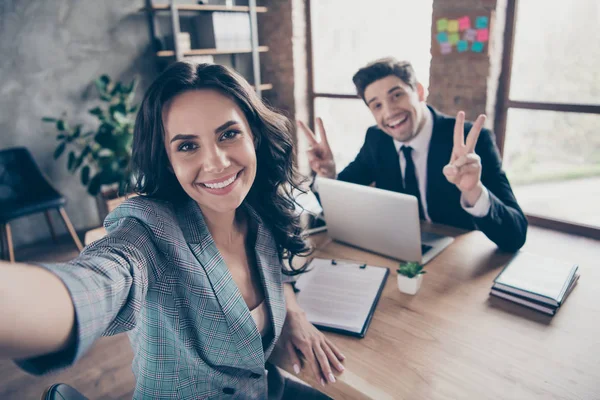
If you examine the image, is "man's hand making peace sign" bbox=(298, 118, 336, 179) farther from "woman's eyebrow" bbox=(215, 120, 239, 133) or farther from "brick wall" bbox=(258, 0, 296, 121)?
"brick wall" bbox=(258, 0, 296, 121)

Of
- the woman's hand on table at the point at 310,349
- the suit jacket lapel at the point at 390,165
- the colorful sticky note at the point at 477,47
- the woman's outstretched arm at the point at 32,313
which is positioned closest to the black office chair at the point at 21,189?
the suit jacket lapel at the point at 390,165

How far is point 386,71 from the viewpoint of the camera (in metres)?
1.93

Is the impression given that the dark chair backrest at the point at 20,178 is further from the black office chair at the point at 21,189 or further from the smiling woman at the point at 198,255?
the smiling woman at the point at 198,255

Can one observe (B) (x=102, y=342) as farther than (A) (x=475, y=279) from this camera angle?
Yes

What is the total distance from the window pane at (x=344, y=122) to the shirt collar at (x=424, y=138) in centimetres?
225

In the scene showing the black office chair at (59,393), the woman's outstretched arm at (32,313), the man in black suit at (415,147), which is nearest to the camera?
the woman's outstretched arm at (32,313)

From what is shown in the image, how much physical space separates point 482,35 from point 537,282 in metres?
2.06

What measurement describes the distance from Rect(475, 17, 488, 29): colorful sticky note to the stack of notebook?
Result: 1918 mm

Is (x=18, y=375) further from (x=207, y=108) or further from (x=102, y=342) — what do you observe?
(x=207, y=108)

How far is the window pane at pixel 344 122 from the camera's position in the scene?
4355 millimetres

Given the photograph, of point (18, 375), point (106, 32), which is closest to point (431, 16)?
point (106, 32)

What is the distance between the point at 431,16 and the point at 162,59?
261cm

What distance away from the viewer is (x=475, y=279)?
53.2 inches

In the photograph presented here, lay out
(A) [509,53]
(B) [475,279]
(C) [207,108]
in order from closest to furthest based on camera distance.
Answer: (C) [207,108] < (B) [475,279] < (A) [509,53]
